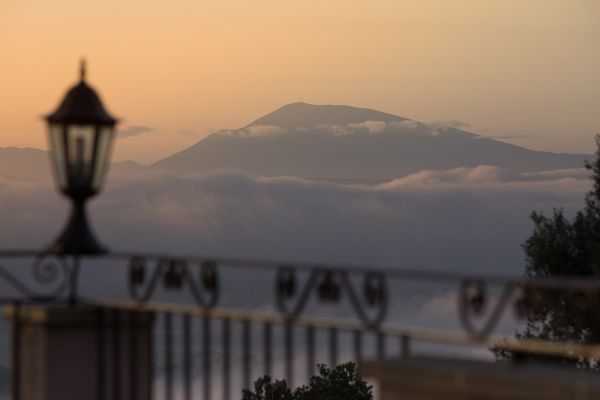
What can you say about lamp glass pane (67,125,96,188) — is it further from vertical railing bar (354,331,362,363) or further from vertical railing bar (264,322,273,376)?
vertical railing bar (354,331,362,363)

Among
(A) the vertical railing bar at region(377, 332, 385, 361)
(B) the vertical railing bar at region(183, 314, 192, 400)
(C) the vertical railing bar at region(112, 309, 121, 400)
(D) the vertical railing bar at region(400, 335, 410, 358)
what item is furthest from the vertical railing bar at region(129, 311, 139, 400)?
(D) the vertical railing bar at region(400, 335, 410, 358)

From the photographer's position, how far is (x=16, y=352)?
7.47 metres

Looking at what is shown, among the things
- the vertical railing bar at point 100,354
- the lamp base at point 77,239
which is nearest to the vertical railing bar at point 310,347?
the vertical railing bar at point 100,354

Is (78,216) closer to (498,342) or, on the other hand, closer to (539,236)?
(498,342)

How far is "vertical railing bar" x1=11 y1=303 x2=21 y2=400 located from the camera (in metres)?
7.43

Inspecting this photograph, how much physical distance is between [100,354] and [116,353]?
128mm

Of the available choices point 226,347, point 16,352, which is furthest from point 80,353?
point 226,347

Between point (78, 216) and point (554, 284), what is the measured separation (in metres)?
4.21

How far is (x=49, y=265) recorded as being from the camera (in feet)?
25.4

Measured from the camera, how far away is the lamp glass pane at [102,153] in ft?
25.7

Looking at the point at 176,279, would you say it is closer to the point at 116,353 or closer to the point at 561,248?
the point at 116,353

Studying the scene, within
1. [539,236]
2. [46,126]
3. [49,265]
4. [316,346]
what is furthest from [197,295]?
[539,236]

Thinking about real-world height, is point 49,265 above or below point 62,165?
below

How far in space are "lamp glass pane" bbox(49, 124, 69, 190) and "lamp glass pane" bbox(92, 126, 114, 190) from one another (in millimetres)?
264
